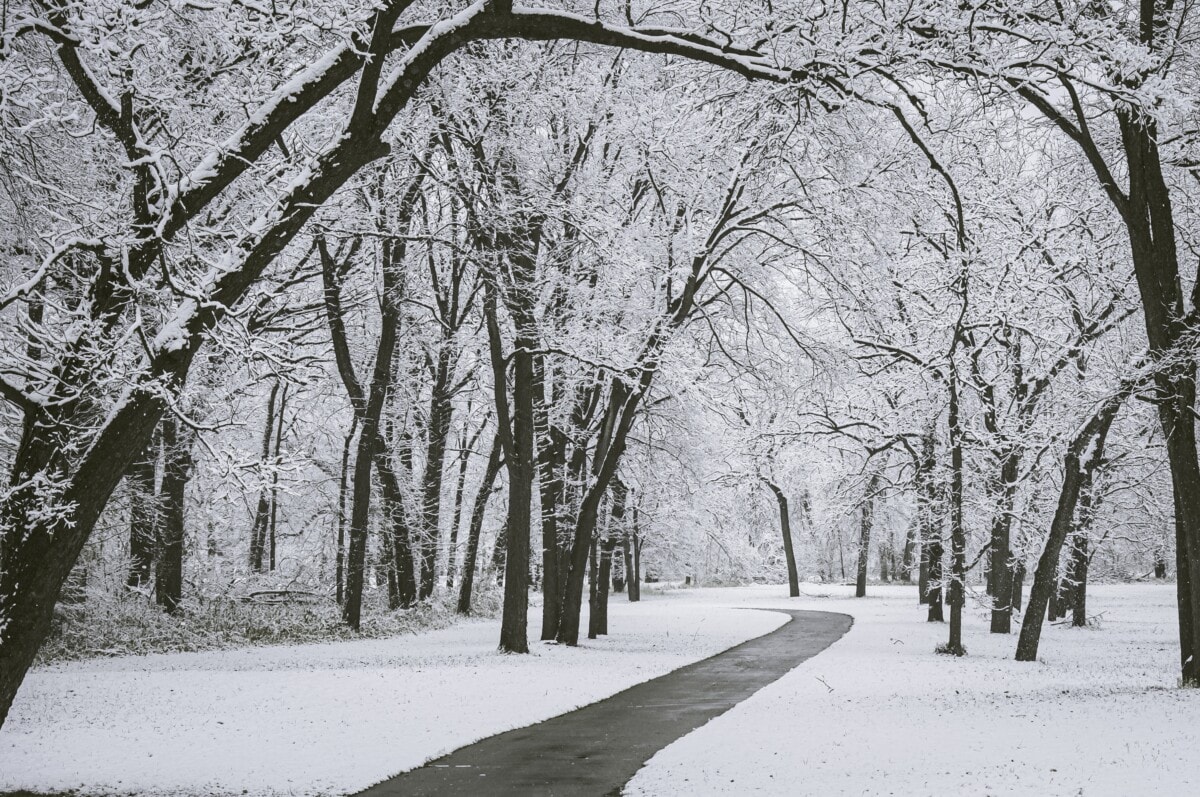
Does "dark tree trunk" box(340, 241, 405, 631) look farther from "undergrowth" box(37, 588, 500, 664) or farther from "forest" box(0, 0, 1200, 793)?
"undergrowth" box(37, 588, 500, 664)

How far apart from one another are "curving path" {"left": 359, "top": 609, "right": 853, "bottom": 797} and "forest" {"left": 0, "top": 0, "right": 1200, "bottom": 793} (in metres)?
3.05

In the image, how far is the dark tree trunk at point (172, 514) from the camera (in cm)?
2083

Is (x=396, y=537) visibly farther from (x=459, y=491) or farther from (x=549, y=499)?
(x=549, y=499)

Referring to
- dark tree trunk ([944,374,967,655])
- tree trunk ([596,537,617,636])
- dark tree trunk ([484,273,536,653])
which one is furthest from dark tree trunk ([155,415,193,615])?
dark tree trunk ([944,374,967,655])

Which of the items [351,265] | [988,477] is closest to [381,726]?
[351,265]

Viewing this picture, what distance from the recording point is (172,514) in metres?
21.5

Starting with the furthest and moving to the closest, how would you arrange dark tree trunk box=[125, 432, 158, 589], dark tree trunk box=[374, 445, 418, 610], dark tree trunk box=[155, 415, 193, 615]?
dark tree trunk box=[374, 445, 418, 610]
dark tree trunk box=[155, 415, 193, 615]
dark tree trunk box=[125, 432, 158, 589]

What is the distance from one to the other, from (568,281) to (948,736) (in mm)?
12491

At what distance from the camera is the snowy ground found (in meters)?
7.42

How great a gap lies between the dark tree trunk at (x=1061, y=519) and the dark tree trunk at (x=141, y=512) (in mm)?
17663

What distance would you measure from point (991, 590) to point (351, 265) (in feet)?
66.4

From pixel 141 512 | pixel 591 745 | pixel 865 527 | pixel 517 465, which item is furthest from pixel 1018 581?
pixel 141 512

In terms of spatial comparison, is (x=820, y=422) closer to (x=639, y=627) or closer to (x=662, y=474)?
(x=662, y=474)

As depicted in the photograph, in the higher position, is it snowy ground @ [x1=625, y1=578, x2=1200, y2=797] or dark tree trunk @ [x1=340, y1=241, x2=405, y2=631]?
dark tree trunk @ [x1=340, y1=241, x2=405, y2=631]
